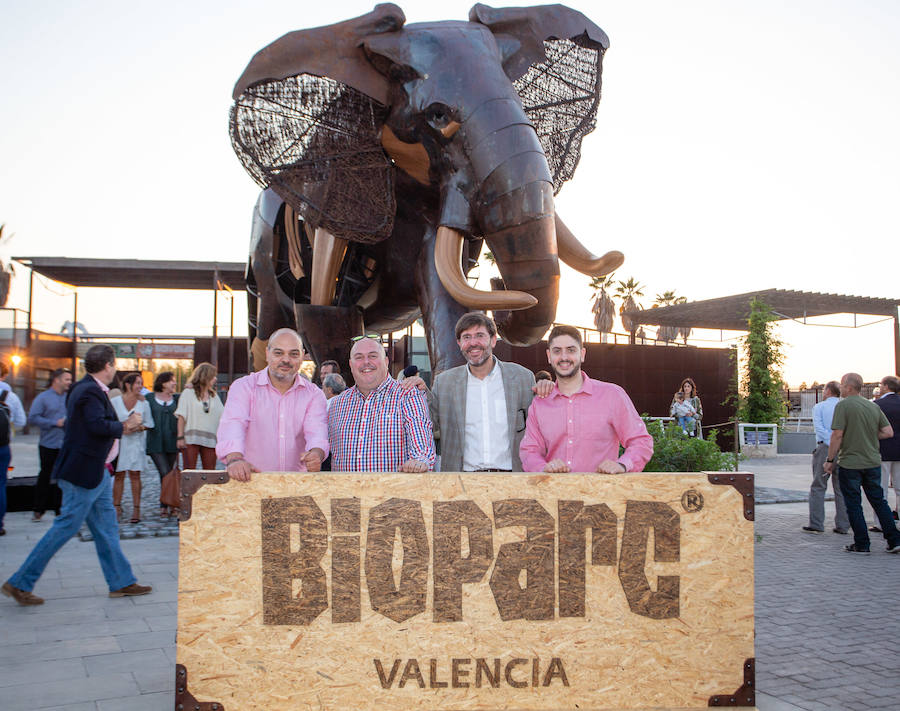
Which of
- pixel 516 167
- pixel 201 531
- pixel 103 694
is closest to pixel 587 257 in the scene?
pixel 516 167

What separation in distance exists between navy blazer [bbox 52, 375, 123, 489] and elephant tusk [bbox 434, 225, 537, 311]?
2.52 m

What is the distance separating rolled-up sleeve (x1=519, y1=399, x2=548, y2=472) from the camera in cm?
375

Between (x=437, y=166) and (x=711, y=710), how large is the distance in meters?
3.18

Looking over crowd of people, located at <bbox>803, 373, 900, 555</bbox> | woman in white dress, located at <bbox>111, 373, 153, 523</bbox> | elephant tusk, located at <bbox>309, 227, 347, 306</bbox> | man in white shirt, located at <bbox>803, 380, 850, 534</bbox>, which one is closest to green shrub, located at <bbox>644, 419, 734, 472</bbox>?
crowd of people, located at <bbox>803, 373, 900, 555</bbox>

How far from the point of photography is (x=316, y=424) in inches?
149

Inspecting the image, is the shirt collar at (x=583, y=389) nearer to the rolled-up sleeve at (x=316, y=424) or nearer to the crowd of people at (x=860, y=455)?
the rolled-up sleeve at (x=316, y=424)

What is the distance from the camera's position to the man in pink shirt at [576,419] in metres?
3.72

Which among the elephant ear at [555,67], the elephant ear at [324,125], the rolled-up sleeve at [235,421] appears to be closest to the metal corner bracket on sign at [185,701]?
the rolled-up sleeve at [235,421]

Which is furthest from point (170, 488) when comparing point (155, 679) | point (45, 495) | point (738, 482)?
point (738, 482)

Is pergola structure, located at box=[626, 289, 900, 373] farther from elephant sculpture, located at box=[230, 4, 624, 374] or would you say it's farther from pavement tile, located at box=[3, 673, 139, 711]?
pavement tile, located at box=[3, 673, 139, 711]

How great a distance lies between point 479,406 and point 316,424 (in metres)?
0.83

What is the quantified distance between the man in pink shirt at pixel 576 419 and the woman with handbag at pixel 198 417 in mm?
5139

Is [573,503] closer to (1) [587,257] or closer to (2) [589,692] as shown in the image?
(2) [589,692]

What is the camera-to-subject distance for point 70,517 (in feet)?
16.4
